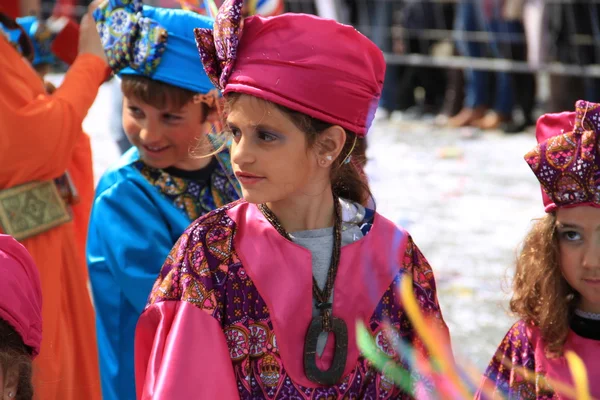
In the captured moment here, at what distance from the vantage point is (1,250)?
2061 mm

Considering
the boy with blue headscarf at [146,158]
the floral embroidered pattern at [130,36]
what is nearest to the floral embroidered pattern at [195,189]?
the boy with blue headscarf at [146,158]

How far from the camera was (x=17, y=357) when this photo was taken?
2051mm

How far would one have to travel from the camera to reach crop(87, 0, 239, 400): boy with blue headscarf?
9.82 ft

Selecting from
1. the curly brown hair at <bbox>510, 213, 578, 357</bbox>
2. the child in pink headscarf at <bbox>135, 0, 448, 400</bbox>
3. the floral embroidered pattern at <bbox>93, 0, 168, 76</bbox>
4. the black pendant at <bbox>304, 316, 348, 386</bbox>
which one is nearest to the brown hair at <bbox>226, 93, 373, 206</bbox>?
the child in pink headscarf at <bbox>135, 0, 448, 400</bbox>

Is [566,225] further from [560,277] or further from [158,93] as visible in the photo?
[158,93]

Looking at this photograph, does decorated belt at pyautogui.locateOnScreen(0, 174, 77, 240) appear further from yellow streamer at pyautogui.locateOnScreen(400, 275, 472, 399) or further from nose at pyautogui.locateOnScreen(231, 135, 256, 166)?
yellow streamer at pyautogui.locateOnScreen(400, 275, 472, 399)

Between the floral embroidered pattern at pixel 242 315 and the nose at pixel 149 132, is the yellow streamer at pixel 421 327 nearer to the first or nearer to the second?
the floral embroidered pattern at pixel 242 315

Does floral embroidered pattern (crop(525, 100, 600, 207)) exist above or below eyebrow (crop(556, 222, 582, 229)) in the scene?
above

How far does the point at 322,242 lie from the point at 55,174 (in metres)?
1.06

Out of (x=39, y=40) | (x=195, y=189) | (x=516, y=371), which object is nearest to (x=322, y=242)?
(x=516, y=371)

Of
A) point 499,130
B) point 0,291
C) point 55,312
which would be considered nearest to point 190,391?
point 0,291

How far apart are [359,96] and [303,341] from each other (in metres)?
0.55

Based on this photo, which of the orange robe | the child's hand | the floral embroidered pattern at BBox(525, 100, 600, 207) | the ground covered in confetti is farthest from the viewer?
the ground covered in confetti

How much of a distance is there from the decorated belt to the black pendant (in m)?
1.09
